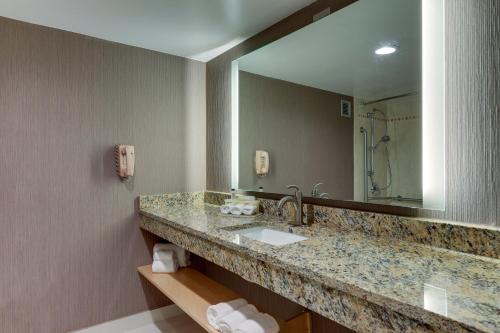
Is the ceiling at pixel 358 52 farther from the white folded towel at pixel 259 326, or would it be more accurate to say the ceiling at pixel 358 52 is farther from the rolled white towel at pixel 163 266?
the rolled white towel at pixel 163 266

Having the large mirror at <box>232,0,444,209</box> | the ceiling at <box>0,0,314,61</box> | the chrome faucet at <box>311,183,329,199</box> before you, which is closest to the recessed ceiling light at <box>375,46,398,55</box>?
the large mirror at <box>232,0,444,209</box>

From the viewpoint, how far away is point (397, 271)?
991 millimetres

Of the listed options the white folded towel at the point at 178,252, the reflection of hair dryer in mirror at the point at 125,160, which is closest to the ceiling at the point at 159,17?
the reflection of hair dryer in mirror at the point at 125,160

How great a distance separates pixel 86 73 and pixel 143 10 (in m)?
0.70

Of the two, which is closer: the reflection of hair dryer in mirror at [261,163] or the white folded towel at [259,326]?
the white folded towel at [259,326]

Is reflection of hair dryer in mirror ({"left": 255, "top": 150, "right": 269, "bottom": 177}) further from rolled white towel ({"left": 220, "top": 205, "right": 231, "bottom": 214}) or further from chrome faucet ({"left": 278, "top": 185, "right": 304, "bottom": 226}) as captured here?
chrome faucet ({"left": 278, "top": 185, "right": 304, "bottom": 226})

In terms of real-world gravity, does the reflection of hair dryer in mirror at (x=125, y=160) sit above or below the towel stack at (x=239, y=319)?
above

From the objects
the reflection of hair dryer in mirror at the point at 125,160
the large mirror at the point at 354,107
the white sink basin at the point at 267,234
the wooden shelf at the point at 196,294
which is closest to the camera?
the large mirror at the point at 354,107

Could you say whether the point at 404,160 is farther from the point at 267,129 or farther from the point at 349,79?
the point at 267,129

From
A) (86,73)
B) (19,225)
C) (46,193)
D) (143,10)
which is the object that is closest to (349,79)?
(143,10)

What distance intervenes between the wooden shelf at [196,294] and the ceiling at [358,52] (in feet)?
4.18

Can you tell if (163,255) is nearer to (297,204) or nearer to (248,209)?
(248,209)

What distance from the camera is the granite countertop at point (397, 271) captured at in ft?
2.44

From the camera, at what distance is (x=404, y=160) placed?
1.43 metres
